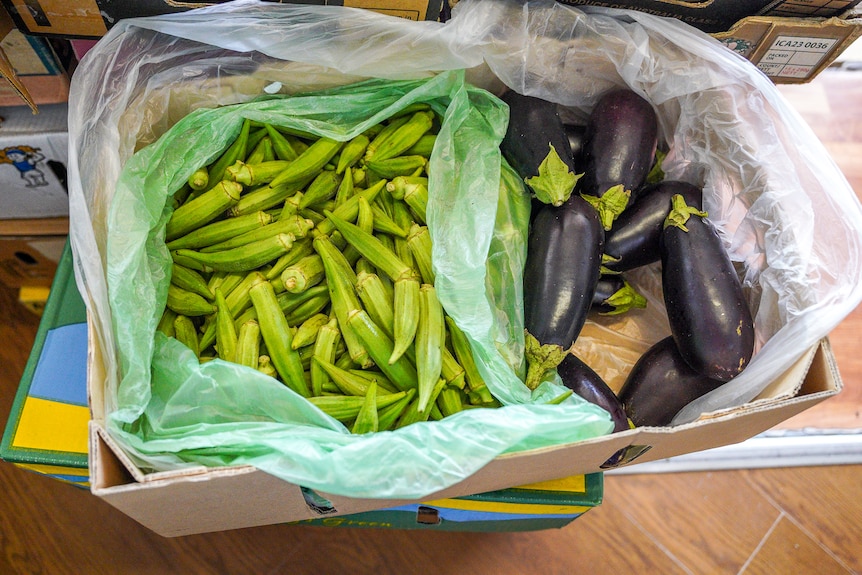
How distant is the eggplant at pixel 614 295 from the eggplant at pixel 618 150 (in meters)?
0.11

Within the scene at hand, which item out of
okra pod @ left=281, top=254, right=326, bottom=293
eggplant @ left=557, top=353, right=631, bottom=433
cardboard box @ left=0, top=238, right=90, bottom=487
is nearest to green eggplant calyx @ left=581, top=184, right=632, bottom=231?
eggplant @ left=557, top=353, right=631, bottom=433

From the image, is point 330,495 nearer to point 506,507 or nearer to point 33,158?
point 506,507

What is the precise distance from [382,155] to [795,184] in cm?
64

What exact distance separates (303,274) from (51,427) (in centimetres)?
44

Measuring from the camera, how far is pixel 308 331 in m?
0.99

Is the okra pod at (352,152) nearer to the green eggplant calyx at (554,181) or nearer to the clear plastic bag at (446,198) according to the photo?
the clear plastic bag at (446,198)

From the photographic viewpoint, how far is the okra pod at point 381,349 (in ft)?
3.18

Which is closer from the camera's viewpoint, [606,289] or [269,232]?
[269,232]

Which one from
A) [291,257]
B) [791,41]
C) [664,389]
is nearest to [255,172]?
[291,257]

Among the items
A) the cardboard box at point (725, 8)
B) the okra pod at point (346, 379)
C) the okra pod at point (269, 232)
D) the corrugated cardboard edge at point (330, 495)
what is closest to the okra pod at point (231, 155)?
the okra pod at point (269, 232)

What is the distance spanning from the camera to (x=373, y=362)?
39.2 inches

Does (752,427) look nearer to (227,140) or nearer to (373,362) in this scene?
(373,362)

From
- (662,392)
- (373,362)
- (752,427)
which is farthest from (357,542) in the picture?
(752,427)

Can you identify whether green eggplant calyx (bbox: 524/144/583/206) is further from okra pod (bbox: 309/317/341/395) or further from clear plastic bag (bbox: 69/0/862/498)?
okra pod (bbox: 309/317/341/395)
